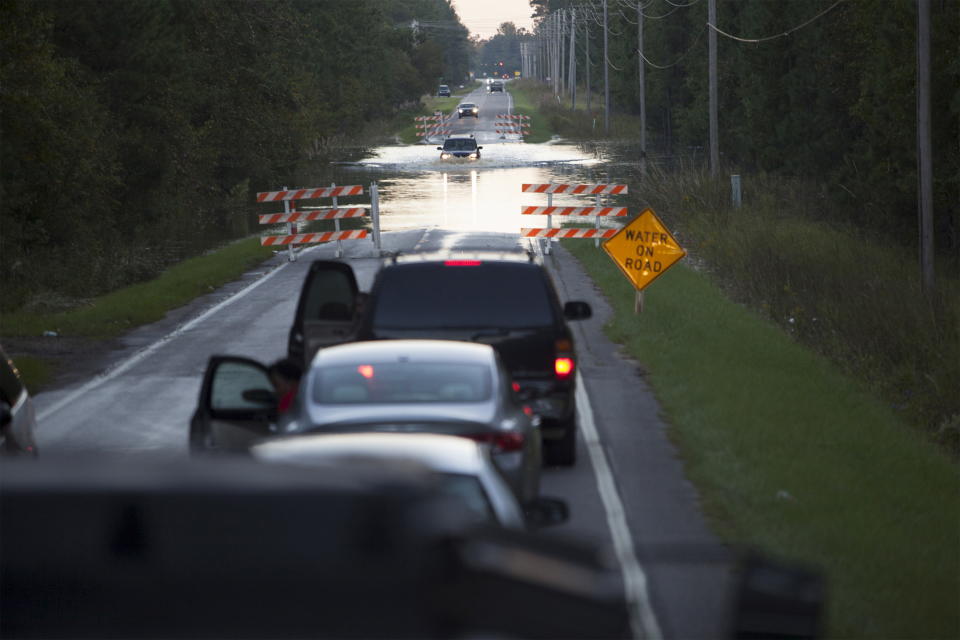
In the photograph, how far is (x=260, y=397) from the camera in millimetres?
10391

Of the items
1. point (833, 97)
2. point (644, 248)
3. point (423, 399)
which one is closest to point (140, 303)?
point (644, 248)

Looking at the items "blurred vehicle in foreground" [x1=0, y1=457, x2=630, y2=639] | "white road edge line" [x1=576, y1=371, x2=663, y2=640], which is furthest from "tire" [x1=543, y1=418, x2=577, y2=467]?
"blurred vehicle in foreground" [x1=0, y1=457, x2=630, y2=639]

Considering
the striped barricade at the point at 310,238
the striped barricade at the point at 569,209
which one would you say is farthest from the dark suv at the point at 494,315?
the striped barricade at the point at 310,238

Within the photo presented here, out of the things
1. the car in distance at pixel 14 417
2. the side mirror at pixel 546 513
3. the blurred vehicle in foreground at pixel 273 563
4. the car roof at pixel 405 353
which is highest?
the blurred vehicle in foreground at pixel 273 563

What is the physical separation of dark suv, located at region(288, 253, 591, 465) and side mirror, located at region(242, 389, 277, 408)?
1876 mm

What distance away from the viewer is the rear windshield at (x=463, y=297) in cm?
1239

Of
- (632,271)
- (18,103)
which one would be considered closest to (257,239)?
(18,103)

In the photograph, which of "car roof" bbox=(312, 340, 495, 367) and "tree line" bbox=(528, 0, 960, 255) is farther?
"tree line" bbox=(528, 0, 960, 255)

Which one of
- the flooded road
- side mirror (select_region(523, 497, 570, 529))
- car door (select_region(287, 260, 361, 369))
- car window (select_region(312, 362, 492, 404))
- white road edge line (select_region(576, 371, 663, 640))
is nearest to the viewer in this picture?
side mirror (select_region(523, 497, 570, 529))

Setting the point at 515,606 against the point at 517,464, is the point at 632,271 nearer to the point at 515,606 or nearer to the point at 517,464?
the point at 517,464

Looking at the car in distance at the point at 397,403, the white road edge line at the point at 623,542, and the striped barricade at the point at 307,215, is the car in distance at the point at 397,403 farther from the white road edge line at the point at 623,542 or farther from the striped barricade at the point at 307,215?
the striped barricade at the point at 307,215

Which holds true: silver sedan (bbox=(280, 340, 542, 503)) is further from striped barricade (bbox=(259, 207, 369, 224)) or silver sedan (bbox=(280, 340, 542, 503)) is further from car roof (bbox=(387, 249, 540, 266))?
striped barricade (bbox=(259, 207, 369, 224))

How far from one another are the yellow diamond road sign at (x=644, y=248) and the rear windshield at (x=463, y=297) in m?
9.39

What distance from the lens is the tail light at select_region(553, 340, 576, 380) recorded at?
41.2 ft
